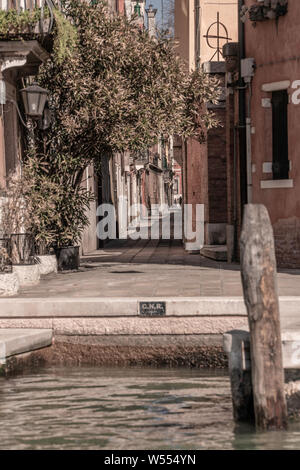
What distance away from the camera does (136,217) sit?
156 ft

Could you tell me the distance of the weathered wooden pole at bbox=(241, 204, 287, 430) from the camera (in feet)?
26.9

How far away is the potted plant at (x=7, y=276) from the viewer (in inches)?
516

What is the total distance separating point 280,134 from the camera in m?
18.1

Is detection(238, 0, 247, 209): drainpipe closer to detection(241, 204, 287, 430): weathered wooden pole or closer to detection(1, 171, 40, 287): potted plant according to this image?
detection(1, 171, 40, 287): potted plant

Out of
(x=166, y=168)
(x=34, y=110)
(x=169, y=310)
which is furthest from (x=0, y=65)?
(x=166, y=168)

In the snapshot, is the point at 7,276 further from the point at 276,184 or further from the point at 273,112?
the point at 273,112

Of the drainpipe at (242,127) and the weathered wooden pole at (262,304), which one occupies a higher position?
the drainpipe at (242,127)

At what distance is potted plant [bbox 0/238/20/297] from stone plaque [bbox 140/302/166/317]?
2305 millimetres

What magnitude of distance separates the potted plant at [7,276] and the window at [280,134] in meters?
6.33

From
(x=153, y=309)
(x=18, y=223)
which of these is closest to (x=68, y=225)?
(x=18, y=223)

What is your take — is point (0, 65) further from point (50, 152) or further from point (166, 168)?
point (166, 168)

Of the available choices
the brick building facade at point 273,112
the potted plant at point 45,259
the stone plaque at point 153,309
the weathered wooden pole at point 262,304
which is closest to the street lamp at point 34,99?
the potted plant at point 45,259

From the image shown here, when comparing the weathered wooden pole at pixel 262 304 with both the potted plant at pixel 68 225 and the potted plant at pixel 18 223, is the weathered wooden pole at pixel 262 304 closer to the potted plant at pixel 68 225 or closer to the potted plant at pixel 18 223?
the potted plant at pixel 18 223
